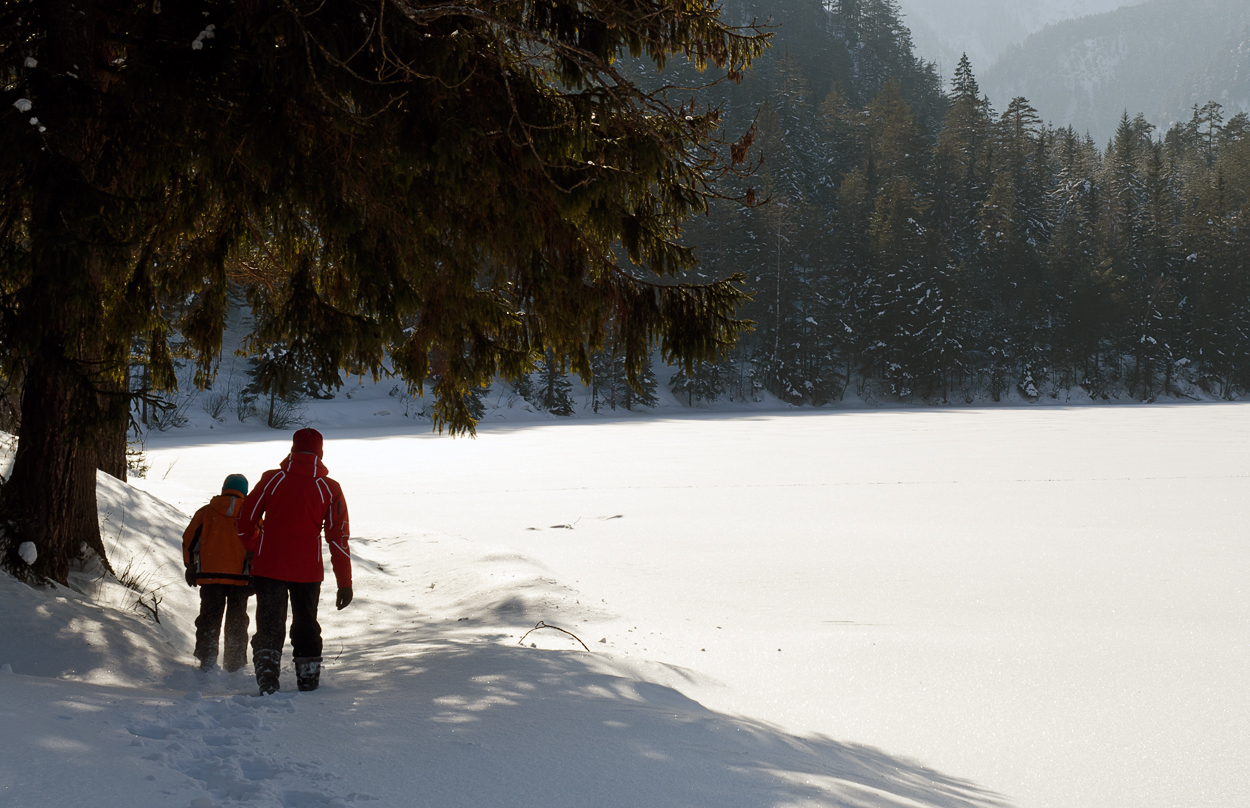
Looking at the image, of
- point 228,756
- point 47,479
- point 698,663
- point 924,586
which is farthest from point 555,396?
point 228,756

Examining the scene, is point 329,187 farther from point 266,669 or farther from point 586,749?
point 586,749

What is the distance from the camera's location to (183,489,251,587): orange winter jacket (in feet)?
14.6

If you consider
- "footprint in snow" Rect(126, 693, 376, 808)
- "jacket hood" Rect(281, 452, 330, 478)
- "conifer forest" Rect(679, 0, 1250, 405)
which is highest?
"conifer forest" Rect(679, 0, 1250, 405)

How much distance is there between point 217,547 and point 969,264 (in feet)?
193

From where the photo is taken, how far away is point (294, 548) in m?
4.04

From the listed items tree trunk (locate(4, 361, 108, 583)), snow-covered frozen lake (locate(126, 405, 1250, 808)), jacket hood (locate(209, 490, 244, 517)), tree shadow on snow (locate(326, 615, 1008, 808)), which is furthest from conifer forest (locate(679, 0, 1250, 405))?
tree shadow on snow (locate(326, 615, 1008, 808))

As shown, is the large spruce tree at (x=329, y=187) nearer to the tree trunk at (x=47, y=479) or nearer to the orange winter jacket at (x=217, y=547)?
the tree trunk at (x=47, y=479)

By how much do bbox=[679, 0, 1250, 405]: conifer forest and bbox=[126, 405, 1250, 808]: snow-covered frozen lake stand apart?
32777mm

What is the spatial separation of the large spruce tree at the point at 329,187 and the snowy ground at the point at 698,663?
5.06 ft

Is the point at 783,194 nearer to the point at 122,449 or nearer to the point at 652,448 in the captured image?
the point at 652,448

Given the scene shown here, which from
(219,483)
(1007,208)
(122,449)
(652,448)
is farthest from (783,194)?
(122,449)

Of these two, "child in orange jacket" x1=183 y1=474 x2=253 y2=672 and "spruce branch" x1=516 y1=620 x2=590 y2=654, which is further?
"spruce branch" x1=516 y1=620 x2=590 y2=654

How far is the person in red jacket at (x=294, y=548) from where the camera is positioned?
13.0ft

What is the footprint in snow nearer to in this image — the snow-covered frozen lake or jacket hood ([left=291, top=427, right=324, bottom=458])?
jacket hood ([left=291, top=427, right=324, bottom=458])
